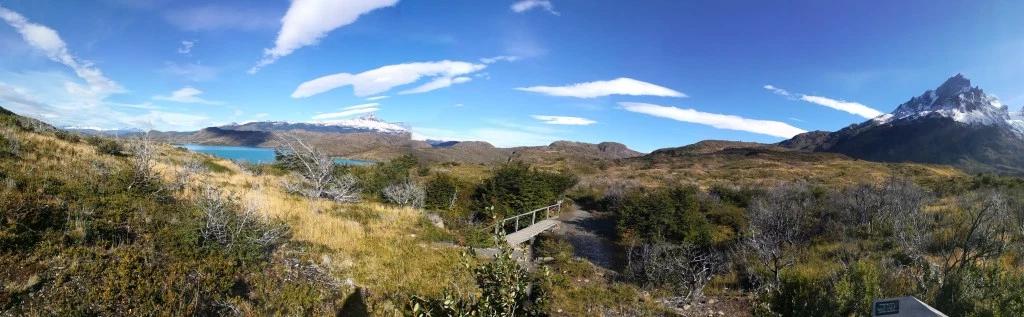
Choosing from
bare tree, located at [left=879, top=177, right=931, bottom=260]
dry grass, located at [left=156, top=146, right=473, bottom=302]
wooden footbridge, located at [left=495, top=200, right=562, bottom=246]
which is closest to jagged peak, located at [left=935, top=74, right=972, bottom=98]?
bare tree, located at [left=879, top=177, right=931, bottom=260]

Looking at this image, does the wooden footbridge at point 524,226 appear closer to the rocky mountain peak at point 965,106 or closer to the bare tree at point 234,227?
the bare tree at point 234,227

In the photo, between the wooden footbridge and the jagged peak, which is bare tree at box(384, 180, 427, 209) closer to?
the wooden footbridge

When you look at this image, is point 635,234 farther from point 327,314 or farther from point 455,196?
point 327,314

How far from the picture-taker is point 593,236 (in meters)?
25.5

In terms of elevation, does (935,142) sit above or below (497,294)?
above

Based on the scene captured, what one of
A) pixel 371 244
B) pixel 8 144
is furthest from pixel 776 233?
pixel 8 144

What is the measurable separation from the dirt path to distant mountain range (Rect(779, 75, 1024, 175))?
13095 cm

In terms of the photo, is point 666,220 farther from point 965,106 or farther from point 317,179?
point 965,106

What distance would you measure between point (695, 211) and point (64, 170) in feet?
79.7

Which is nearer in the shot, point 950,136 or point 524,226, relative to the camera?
point 524,226

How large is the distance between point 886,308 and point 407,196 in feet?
67.4

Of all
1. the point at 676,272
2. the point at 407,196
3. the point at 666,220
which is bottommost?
the point at 676,272

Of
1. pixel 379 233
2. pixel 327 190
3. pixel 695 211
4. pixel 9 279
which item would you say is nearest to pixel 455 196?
pixel 327 190

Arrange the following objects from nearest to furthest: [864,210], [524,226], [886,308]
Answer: [886,308], [864,210], [524,226]
